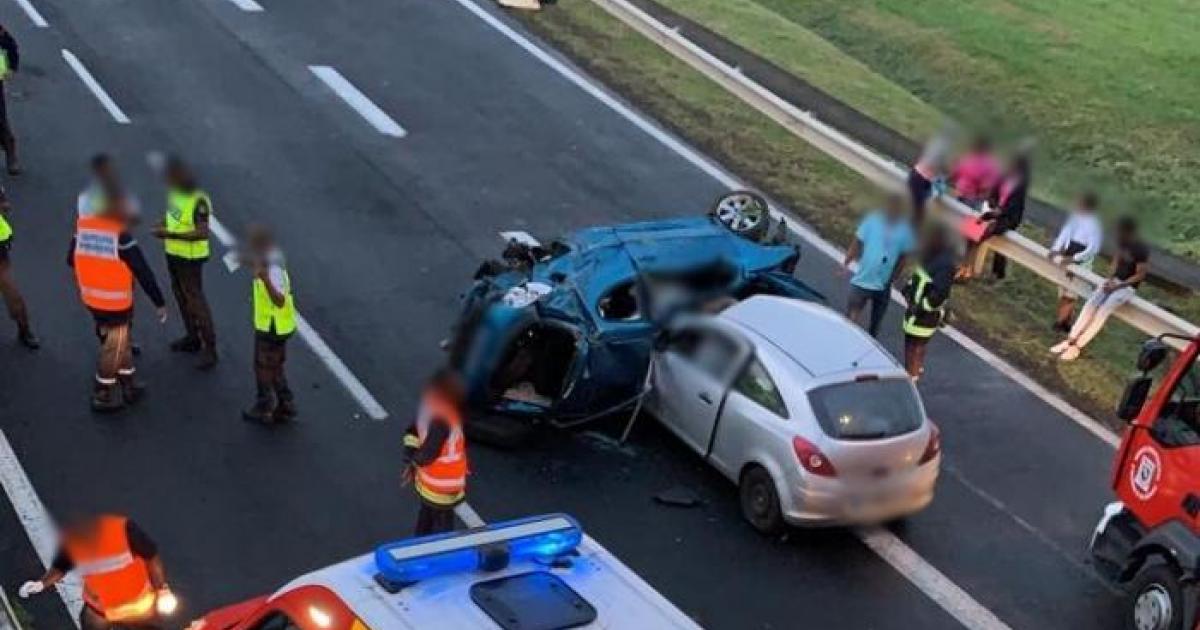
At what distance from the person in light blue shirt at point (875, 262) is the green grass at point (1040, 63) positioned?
177cm

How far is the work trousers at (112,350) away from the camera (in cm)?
1060

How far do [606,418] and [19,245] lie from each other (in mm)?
5658

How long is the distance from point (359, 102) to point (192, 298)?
6.55 metres

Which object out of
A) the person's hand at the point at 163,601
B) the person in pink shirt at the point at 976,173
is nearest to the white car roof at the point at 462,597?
the person's hand at the point at 163,601

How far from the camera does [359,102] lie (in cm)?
1734

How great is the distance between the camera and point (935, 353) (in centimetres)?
1304

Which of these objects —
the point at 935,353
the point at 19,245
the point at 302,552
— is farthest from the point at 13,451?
the point at 935,353

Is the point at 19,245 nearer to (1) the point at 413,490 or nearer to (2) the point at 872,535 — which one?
(1) the point at 413,490

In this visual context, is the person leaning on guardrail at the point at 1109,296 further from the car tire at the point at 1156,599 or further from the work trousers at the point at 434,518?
the work trousers at the point at 434,518

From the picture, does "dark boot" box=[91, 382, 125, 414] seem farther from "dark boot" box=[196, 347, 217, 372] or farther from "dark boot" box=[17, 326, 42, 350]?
"dark boot" box=[17, 326, 42, 350]

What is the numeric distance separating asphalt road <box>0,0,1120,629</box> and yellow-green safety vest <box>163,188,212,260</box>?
425 millimetres

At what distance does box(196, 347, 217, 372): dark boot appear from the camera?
11.5m

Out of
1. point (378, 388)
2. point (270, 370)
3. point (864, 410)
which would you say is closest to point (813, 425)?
point (864, 410)

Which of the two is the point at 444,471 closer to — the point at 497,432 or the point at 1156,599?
the point at 497,432
